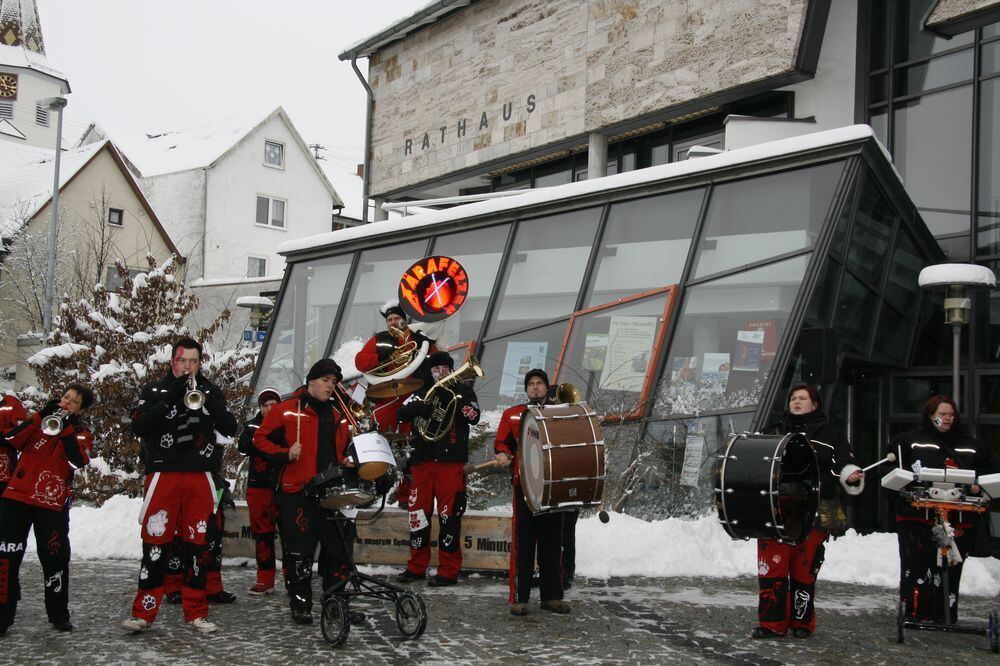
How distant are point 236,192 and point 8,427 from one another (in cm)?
4020

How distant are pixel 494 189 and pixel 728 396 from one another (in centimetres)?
1294

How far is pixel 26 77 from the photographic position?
244ft

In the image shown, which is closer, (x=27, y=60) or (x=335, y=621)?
(x=335, y=621)

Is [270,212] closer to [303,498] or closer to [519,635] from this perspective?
[303,498]

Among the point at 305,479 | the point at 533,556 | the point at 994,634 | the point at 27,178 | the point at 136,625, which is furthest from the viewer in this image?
the point at 27,178

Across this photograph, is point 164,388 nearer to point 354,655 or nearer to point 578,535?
point 354,655

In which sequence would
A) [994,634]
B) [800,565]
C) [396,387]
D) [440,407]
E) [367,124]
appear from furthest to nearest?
[367,124] < [396,387] < [440,407] < [800,565] < [994,634]

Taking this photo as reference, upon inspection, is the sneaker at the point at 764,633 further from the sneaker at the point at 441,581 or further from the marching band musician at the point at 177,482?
the marching band musician at the point at 177,482

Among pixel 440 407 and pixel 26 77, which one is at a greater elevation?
pixel 26 77

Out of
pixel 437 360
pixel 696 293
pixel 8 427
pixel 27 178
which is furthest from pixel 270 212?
pixel 8 427

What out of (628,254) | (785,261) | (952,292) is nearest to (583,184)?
(628,254)

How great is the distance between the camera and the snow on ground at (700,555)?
9461mm

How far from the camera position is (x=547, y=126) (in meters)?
20.1

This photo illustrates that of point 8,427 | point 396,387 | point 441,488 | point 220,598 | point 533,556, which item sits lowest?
point 220,598
